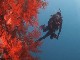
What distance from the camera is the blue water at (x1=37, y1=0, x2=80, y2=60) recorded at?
198 ft

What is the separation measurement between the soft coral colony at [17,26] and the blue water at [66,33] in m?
51.3

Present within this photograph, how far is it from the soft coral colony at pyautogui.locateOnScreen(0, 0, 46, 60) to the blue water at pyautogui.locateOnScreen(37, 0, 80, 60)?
51.3 meters

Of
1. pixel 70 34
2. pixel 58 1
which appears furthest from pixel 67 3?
pixel 70 34

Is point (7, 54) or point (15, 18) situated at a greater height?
point (15, 18)

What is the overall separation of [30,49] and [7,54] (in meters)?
1.05

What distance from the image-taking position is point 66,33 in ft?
211

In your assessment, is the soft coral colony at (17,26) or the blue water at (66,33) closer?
the soft coral colony at (17,26)

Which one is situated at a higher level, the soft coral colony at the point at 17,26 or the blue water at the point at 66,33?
the blue water at the point at 66,33

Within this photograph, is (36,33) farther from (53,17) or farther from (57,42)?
(57,42)

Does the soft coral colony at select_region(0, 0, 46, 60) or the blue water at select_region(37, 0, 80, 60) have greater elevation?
the blue water at select_region(37, 0, 80, 60)

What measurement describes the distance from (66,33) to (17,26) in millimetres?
57891

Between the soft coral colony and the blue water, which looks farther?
the blue water

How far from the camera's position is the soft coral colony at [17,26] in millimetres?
6430

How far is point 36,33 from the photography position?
735cm
